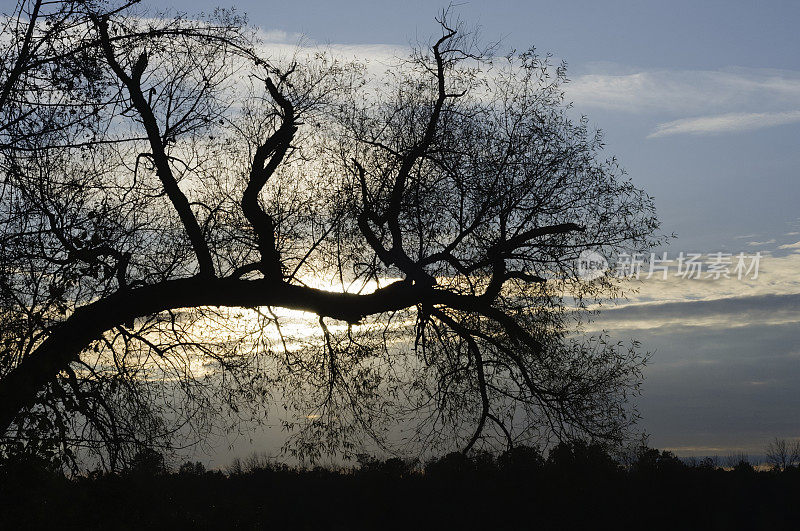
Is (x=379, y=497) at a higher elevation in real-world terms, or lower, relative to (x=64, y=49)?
lower

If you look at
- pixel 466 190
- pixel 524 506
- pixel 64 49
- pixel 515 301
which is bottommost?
pixel 524 506

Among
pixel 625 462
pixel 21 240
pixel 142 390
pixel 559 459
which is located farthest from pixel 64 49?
pixel 625 462

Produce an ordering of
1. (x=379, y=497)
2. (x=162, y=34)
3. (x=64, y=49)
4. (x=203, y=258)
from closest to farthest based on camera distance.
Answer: (x=64, y=49) → (x=162, y=34) → (x=203, y=258) → (x=379, y=497)

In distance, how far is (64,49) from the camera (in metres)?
10.1

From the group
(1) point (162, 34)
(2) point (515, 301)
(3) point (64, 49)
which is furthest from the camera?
(2) point (515, 301)

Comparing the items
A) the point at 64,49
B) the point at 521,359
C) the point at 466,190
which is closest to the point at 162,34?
the point at 64,49

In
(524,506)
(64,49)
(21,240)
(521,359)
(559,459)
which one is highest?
(64,49)

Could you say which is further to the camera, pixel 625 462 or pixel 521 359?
pixel 625 462

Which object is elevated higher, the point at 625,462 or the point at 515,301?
the point at 515,301

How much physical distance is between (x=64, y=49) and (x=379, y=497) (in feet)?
48.7

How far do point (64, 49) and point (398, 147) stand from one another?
7.56 meters

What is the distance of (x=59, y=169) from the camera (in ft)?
39.3

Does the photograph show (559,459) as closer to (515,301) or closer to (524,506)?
(524,506)

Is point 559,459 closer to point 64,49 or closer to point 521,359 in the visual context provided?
point 521,359
